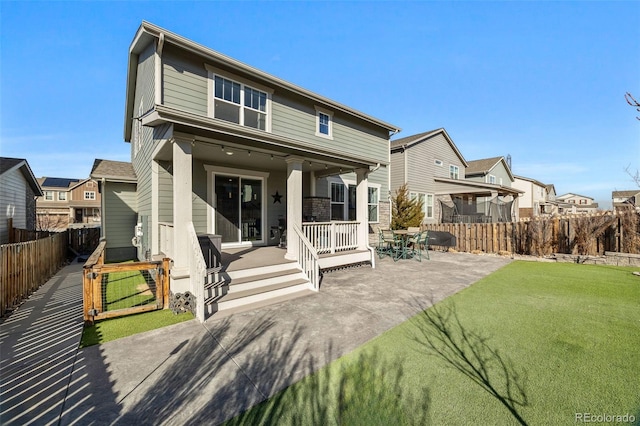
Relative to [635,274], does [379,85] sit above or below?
above

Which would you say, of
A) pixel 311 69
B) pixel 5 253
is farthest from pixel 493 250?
pixel 5 253

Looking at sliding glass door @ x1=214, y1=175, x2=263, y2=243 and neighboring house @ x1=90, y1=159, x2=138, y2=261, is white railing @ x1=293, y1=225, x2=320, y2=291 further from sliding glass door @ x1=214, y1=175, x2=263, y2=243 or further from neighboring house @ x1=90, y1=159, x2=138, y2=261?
neighboring house @ x1=90, y1=159, x2=138, y2=261

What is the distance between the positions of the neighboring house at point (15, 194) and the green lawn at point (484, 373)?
14.0 metres

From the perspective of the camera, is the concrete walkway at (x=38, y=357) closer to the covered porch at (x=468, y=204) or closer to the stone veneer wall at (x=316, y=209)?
the stone veneer wall at (x=316, y=209)

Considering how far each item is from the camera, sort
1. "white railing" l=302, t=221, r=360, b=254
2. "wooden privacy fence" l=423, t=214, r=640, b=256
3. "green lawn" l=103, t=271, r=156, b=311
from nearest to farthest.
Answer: "green lawn" l=103, t=271, r=156, b=311
"white railing" l=302, t=221, r=360, b=254
"wooden privacy fence" l=423, t=214, r=640, b=256

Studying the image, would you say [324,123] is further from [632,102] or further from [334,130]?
[632,102]

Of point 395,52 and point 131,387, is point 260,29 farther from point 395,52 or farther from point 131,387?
point 131,387

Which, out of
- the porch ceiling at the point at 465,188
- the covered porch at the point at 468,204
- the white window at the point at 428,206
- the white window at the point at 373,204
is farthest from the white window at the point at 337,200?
the porch ceiling at the point at 465,188

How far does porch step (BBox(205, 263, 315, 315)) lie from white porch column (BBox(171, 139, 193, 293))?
60 centimetres

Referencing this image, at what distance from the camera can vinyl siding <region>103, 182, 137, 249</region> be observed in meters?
10.2

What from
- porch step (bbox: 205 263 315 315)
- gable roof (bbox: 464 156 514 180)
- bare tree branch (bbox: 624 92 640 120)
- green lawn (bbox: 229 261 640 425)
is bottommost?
green lawn (bbox: 229 261 640 425)

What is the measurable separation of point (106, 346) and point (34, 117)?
16998mm

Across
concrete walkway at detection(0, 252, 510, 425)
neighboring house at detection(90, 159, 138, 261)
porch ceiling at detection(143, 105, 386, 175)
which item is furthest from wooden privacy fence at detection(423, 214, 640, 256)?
neighboring house at detection(90, 159, 138, 261)

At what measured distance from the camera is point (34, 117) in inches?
537
